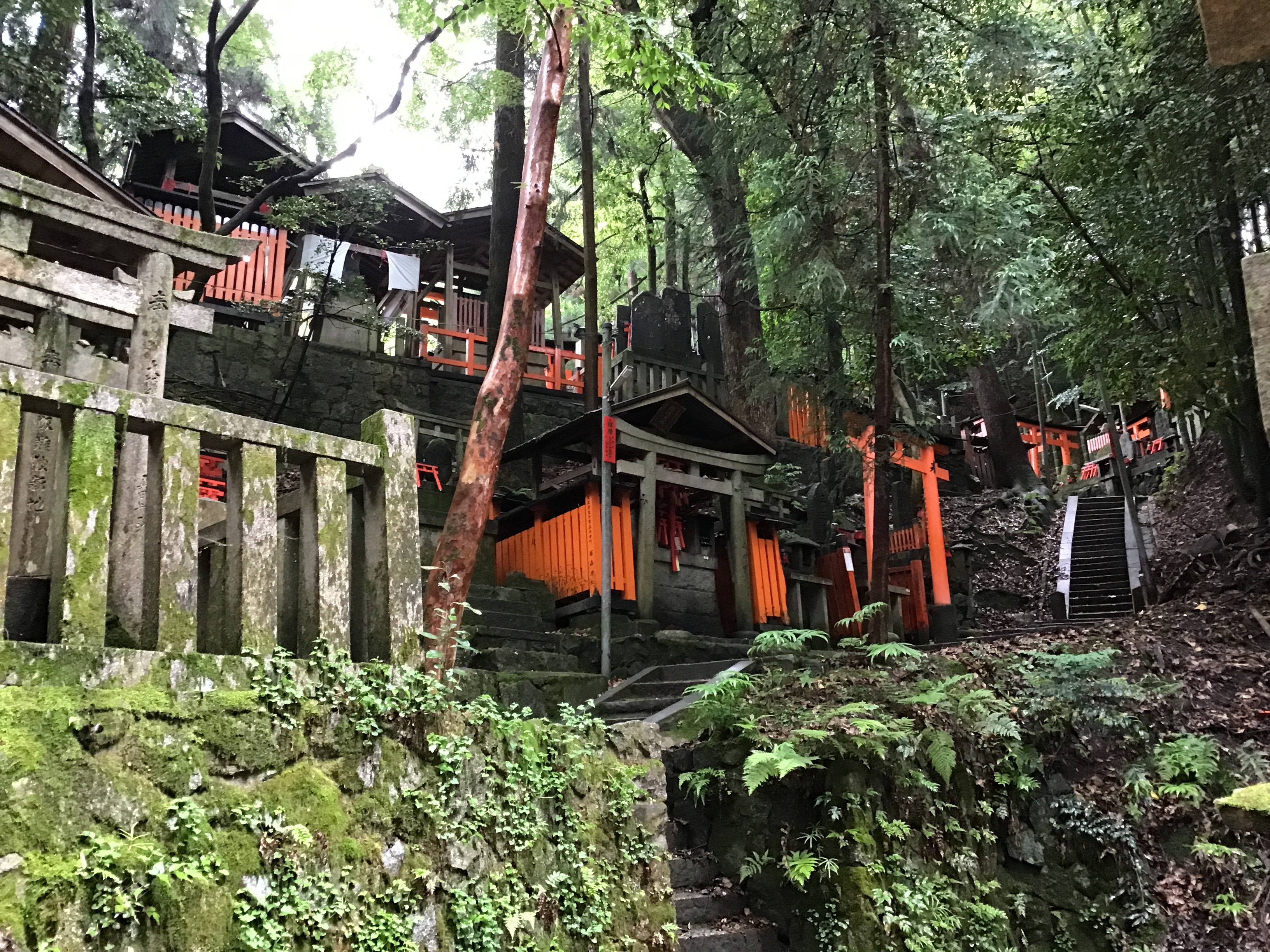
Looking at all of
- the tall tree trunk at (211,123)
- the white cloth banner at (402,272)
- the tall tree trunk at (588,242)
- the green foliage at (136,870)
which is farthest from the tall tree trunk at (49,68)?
the green foliage at (136,870)

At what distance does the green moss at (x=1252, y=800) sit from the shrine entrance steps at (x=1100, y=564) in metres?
10.8

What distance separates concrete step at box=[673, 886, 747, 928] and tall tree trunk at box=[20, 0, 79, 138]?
44.3 feet

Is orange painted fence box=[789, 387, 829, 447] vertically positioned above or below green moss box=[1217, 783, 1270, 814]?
above

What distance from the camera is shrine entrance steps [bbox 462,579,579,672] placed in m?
9.50

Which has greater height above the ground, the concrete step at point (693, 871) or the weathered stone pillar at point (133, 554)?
the weathered stone pillar at point (133, 554)

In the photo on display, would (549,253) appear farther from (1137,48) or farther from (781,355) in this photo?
(1137,48)

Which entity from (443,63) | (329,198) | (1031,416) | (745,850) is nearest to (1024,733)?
(745,850)

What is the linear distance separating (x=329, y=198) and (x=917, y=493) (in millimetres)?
12273

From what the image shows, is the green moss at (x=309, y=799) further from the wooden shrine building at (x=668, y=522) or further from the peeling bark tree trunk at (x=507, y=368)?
the wooden shrine building at (x=668, y=522)

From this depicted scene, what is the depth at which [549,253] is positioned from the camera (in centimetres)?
2114

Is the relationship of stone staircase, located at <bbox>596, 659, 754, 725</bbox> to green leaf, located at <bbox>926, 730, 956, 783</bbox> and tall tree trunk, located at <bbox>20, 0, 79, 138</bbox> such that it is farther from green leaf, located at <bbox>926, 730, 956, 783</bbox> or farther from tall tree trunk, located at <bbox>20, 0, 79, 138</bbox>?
tall tree trunk, located at <bbox>20, 0, 79, 138</bbox>

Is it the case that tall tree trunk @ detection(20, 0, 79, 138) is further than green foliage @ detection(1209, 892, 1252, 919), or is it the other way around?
tall tree trunk @ detection(20, 0, 79, 138)

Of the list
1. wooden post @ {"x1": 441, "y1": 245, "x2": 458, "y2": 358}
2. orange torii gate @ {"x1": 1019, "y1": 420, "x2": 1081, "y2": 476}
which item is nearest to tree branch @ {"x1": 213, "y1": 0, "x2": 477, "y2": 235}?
wooden post @ {"x1": 441, "y1": 245, "x2": 458, "y2": 358}

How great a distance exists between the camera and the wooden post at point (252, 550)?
338 cm
